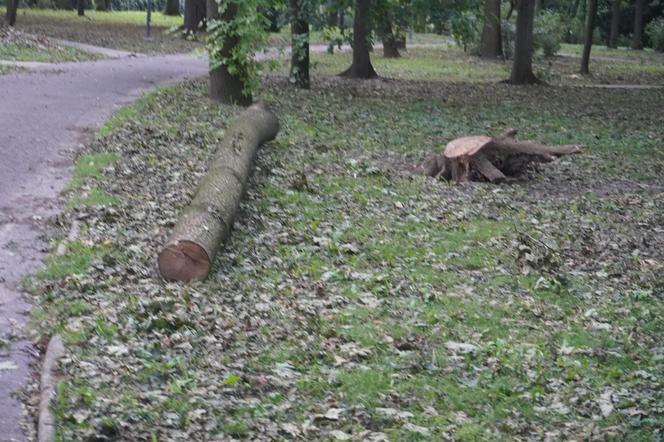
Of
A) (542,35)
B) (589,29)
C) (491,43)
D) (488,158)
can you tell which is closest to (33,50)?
(589,29)

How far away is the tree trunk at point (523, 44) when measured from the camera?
28.9m

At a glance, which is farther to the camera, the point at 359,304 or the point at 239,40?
the point at 239,40

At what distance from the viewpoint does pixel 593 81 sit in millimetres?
32625

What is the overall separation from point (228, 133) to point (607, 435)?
9053 millimetres

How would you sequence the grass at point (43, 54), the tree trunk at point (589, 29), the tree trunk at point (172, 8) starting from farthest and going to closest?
1. the tree trunk at point (172, 8)
2. the tree trunk at point (589, 29)
3. the grass at point (43, 54)

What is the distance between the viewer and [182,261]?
8773 millimetres

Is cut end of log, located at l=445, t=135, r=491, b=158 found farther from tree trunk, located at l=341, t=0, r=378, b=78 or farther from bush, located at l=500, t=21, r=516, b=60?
bush, located at l=500, t=21, r=516, b=60

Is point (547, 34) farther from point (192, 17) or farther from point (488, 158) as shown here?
point (488, 158)

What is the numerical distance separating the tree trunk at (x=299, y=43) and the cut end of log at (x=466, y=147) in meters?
9.70

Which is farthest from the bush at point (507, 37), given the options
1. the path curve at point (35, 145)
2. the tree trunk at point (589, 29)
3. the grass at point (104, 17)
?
the path curve at point (35, 145)

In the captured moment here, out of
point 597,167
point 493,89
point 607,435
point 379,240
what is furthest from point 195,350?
point 493,89

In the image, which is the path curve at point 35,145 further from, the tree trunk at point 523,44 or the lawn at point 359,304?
the tree trunk at point 523,44

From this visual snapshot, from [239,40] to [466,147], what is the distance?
6479 mm

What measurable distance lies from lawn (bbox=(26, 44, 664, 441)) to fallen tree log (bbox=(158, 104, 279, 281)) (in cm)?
20
